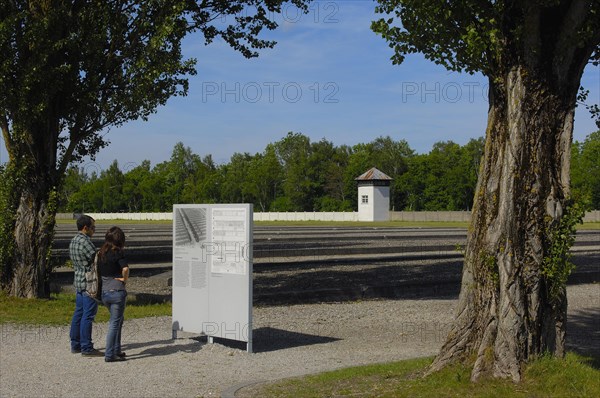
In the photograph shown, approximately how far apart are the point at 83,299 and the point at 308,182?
4049 inches

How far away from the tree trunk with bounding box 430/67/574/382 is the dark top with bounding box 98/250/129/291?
14.0ft

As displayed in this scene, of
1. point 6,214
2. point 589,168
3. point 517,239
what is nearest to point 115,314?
point 517,239

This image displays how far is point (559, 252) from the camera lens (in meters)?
7.89

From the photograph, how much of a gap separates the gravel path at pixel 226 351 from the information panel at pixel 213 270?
1.11ft

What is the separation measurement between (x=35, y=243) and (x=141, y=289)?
2.85 metres

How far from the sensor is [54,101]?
16.2 meters

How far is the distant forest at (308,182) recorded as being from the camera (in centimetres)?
9938

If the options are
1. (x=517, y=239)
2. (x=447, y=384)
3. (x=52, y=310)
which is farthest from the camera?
(x=52, y=310)

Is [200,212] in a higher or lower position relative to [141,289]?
higher

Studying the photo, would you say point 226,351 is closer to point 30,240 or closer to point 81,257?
point 81,257

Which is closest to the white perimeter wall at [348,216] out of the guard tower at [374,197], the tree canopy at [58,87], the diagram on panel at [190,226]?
the guard tower at [374,197]

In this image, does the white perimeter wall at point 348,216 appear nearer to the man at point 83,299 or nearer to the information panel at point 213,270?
the information panel at point 213,270

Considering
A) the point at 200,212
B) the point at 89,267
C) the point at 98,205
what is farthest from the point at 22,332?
the point at 98,205

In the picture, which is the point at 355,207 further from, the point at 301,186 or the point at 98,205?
the point at 98,205
